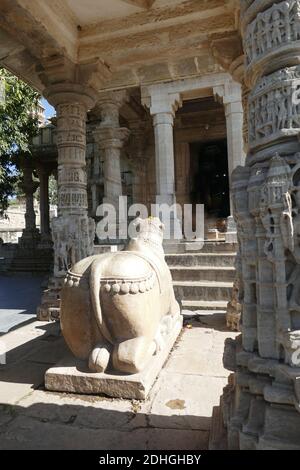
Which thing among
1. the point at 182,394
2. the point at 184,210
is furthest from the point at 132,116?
the point at 182,394

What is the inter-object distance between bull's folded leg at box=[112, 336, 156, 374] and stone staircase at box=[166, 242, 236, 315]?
315cm

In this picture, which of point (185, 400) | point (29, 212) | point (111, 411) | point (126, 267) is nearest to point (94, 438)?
point (111, 411)

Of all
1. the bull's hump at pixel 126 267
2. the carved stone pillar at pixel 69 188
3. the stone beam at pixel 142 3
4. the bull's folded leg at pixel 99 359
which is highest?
the stone beam at pixel 142 3

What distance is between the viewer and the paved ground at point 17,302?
18.1 feet

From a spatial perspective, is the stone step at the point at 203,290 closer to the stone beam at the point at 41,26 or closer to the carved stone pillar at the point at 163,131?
the carved stone pillar at the point at 163,131

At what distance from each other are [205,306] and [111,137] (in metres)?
6.17

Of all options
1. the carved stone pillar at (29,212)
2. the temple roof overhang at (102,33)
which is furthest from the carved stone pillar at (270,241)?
the carved stone pillar at (29,212)

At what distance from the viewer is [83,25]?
14.2ft

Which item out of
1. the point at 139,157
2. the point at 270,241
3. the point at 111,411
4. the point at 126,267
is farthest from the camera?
the point at 139,157

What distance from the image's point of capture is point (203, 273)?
6793 millimetres

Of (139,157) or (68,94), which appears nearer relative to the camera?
(68,94)

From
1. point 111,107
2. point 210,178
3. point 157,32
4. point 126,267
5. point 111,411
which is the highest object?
point 111,107

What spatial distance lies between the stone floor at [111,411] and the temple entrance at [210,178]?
10.5 meters

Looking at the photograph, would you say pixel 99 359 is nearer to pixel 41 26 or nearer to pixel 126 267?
pixel 126 267
